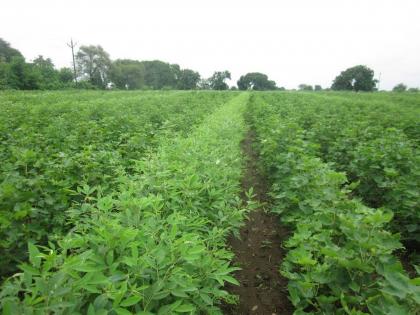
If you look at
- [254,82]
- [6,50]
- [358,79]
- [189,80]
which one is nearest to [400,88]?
[358,79]

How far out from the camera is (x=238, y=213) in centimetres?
256

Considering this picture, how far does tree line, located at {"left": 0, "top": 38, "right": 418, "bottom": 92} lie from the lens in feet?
127

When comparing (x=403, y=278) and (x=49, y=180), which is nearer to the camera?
(x=403, y=278)

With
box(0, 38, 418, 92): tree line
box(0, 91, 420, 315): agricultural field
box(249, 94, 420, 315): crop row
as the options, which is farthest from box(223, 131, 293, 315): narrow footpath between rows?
box(0, 38, 418, 92): tree line

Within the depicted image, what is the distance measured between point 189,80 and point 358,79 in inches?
1970

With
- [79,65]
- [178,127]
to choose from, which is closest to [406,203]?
[178,127]

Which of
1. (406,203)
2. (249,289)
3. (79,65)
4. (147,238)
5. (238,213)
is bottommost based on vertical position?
(249,289)

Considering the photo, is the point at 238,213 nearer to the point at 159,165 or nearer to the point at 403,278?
the point at 159,165

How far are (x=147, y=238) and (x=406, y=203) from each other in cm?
348

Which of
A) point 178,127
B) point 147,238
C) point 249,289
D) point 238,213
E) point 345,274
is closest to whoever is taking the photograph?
point 147,238

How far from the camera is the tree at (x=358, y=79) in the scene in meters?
65.2

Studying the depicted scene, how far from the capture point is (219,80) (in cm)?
8875

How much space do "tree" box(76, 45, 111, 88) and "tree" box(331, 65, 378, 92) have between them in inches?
2464

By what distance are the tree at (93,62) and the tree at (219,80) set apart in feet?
108
